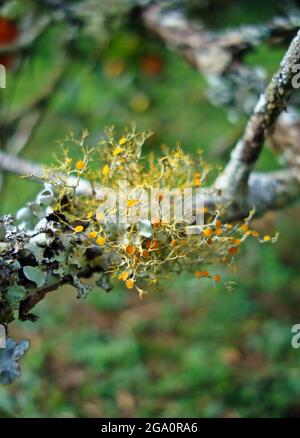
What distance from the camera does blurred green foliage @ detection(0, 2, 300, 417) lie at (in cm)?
210

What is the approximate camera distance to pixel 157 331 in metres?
2.54

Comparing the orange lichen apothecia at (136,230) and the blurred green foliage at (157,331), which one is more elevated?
the blurred green foliage at (157,331)

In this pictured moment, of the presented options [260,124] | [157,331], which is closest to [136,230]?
[260,124]

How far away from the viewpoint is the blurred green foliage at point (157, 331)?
210cm
